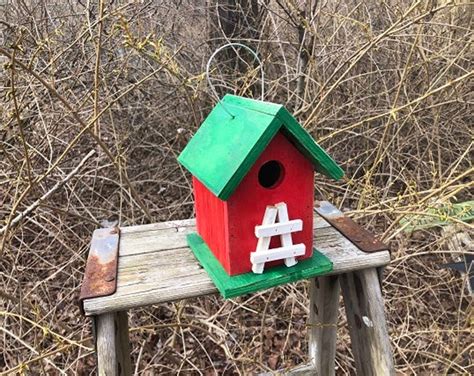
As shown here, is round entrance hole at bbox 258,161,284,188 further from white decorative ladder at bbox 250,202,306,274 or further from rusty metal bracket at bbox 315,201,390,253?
rusty metal bracket at bbox 315,201,390,253

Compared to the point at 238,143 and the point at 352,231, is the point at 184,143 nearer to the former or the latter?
the point at 352,231

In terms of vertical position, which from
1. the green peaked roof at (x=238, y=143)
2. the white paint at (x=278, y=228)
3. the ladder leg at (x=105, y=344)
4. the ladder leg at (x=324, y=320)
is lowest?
the ladder leg at (x=324, y=320)

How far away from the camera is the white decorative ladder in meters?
1.06

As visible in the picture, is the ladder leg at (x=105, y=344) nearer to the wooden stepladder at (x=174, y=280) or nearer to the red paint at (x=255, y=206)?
the wooden stepladder at (x=174, y=280)

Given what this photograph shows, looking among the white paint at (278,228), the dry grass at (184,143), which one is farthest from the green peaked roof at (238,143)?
the dry grass at (184,143)

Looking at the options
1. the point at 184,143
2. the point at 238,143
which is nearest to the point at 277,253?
the point at 238,143

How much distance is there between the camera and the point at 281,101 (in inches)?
124

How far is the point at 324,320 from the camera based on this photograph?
5.51 feet

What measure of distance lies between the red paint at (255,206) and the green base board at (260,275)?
0.8 inches

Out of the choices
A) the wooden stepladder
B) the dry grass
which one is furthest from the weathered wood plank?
the dry grass

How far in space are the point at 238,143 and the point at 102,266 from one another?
0.48m

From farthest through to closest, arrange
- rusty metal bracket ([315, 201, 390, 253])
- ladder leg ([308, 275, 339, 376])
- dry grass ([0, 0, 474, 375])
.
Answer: dry grass ([0, 0, 474, 375])
ladder leg ([308, 275, 339, 376])
rusty metal bracket ([315, 201, 390, 253])

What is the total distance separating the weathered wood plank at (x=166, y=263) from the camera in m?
1.02

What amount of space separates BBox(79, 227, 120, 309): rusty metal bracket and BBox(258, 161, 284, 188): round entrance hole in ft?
1.46
